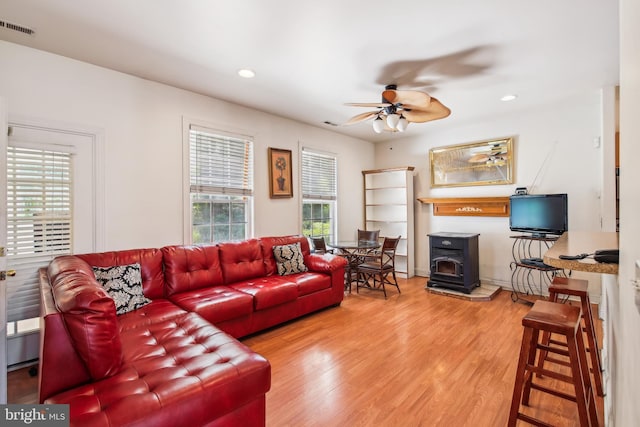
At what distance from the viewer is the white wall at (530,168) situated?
4.03 metres

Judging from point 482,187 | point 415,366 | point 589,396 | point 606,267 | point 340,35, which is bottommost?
point 415,366

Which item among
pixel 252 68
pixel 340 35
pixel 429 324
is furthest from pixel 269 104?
pixel 429 324

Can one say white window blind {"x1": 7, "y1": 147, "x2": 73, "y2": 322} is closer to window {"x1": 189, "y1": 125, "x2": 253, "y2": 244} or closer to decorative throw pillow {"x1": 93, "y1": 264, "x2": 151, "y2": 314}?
decorative throw pillow {"x1": 93, "y1": 264, "x2": 151, "y2": 314}

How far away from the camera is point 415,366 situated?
254cm

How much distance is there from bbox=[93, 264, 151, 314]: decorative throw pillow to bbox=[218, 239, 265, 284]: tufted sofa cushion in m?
0.88

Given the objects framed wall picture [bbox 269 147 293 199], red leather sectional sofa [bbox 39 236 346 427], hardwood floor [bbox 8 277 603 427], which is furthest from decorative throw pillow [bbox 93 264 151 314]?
framed wall picture [bbox 269 147 293 199]

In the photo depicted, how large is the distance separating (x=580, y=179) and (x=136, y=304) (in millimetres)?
5428

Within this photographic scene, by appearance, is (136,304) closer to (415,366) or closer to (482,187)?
(415,366)

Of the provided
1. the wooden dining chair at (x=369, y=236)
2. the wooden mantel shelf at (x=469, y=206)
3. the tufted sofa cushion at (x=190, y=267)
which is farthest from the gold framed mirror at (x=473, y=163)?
the tufted sofa cushion at (x=190, y=267)

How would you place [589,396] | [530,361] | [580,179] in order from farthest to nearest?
[580,179] < [530,361] < [589,396]

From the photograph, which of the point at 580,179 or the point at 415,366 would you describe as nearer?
the point at 415,366

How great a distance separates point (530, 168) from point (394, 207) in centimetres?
231

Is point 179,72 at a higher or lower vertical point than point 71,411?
higher

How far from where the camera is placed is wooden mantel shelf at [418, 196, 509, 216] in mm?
4746
